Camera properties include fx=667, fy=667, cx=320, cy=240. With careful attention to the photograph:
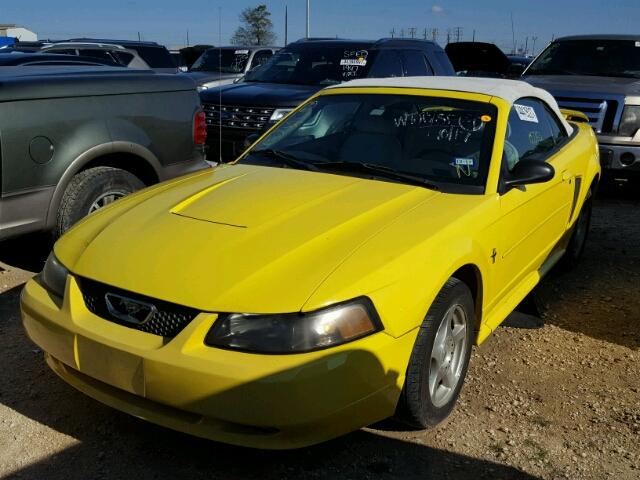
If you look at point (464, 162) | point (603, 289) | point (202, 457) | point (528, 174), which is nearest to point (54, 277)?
point (202, 457)

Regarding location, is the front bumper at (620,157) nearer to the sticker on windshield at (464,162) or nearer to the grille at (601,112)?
the grille at (601,112)

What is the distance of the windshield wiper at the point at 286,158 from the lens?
3.89m

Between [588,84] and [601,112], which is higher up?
[588,84]

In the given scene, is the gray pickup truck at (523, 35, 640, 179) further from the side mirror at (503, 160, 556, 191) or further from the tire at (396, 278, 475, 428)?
the tire at (396, 278, 475, 428)

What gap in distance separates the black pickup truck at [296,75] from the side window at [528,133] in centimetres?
420

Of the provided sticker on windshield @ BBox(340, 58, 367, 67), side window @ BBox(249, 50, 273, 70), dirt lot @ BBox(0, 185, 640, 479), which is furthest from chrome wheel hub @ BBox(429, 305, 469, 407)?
side window @ BBox(249, 50, 273, 70)

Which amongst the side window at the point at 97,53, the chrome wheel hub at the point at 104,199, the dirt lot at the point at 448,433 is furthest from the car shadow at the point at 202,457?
the side window at the point at 97,53

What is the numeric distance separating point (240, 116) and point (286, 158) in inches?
185

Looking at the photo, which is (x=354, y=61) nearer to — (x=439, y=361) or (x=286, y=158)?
(x=286, y=158)

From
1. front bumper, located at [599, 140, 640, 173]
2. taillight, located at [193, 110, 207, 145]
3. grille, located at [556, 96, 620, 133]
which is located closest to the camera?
taillight, located at [193, 110, 207, 145]

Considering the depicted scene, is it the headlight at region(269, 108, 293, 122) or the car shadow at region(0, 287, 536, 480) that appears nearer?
the car shadow at region(0, 287, 536, 480)

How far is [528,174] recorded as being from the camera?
358 cm

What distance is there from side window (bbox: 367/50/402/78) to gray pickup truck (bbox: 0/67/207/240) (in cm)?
416

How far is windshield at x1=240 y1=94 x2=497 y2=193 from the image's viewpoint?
12.1 ft
